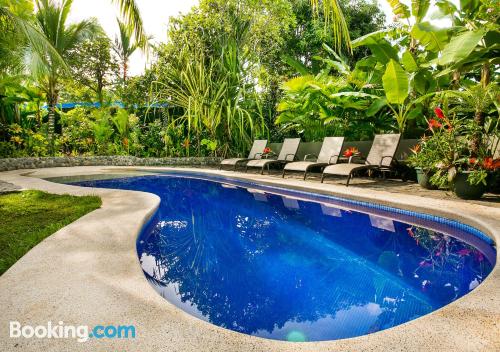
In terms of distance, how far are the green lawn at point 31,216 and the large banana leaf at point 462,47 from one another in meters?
5.46

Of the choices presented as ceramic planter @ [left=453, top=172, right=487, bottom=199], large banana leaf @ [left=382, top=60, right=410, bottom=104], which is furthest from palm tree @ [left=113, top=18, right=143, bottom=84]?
ceramic planter @ [left=453, top=172, right=487, bottom=199]

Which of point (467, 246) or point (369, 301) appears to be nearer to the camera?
point (369, 301)

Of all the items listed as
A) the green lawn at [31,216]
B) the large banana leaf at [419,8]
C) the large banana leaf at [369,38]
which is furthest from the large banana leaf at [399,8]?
the green lawn at [31,216]

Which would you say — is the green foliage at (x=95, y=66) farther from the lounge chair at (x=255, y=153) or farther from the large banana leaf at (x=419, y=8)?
the large banana leaf at (x=419, y=8)

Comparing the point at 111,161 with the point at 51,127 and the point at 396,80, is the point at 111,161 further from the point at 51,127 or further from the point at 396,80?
the point at 396,80

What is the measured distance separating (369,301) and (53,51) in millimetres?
7464

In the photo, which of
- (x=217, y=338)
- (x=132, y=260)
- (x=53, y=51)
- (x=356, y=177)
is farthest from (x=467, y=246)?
(x=53, y=51)

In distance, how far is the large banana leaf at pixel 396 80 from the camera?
607 centimetres

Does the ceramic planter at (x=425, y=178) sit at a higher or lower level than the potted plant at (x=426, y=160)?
lower

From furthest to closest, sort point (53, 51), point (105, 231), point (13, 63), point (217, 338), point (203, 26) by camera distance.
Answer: point (203, 26)
point (13, 63)
point (53, 51)
point (105, 231)
point (217, 338)

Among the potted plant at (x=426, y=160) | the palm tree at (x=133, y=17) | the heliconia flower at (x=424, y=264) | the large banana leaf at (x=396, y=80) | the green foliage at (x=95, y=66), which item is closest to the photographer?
the heliconia flower at (x=424, y=264)

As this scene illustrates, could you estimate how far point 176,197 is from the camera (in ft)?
22.8

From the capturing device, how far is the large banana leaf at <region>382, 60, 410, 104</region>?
6074 mm

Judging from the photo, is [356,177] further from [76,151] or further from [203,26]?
[76,151]
